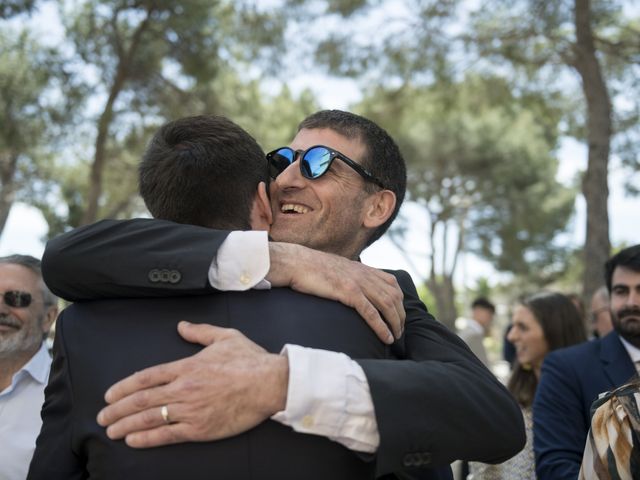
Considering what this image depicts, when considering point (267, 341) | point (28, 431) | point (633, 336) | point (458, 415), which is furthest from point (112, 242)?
point (633, 336)

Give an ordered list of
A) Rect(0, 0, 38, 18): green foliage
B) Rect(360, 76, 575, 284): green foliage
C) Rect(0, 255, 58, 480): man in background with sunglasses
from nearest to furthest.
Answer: Rect(0, 255, 58, 480): man in background with sunglasses < Rect(0, 0, 38, 18): green foliage < Rect(360, 76, 575, 284): green foliage

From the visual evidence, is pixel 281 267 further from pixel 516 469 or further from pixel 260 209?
pixel 516 469

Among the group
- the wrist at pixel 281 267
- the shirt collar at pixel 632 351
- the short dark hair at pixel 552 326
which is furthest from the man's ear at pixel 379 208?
the short dark hair at pixel 552 326

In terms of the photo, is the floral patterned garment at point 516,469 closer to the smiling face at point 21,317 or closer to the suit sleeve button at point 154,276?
the smiling face at point 21,317

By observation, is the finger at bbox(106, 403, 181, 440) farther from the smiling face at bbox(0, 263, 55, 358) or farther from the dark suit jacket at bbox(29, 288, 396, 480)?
the smiling face at bbox(0, 263, 55, 358)

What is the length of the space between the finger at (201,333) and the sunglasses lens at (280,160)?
40.0 inches

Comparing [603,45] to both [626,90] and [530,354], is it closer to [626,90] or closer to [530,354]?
[626,90]

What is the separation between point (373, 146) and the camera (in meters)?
2.60

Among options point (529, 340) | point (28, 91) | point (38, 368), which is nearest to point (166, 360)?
point (38, 368)

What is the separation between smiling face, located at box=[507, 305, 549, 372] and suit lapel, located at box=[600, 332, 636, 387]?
1234 millimetres

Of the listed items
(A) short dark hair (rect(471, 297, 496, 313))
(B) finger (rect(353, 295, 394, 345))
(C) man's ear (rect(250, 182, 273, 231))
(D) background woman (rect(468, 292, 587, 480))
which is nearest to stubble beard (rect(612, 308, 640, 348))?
(D) background woman (rect(468, 292, 587, 480))

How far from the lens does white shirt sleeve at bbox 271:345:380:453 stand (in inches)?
Answer: 59.8

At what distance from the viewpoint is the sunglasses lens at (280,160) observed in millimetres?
2516

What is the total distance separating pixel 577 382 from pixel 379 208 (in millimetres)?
1760
